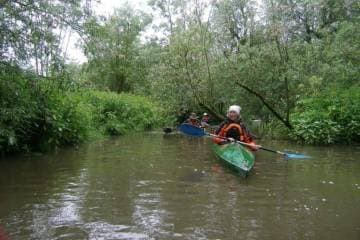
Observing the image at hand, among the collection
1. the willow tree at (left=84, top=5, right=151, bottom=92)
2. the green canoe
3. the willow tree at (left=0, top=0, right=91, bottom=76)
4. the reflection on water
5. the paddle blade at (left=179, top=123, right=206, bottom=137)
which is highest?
the willow tree at (left=84, top=5, right=151, bottom=92)

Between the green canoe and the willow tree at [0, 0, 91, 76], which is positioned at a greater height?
the willow tree at [0, 0, 91, 76]

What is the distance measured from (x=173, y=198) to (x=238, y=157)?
3.24 metres

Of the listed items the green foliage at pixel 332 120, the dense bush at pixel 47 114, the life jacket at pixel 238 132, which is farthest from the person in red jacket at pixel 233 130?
the green foliage at pixel 332 120

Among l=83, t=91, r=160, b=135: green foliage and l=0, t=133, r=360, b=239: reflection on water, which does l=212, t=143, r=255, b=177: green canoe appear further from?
l=83, t=91, r=160, b=135: green foliage

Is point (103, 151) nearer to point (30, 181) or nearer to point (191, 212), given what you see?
point (30, 181)

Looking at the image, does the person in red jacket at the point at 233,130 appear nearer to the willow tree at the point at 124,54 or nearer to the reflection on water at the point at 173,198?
the reflection on water at the point at 173,198

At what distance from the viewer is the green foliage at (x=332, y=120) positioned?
15.9 m

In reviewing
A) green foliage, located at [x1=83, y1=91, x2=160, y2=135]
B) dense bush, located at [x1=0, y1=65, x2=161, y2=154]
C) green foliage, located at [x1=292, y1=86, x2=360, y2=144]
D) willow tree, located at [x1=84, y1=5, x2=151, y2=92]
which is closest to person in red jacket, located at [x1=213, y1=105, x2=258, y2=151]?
dense bush, located at [x1=0, y1=65, x2=161, y2=154]

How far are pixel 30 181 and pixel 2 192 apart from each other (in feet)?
3.36

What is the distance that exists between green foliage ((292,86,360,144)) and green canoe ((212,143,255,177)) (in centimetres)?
597

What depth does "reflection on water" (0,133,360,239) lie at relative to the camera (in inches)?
223

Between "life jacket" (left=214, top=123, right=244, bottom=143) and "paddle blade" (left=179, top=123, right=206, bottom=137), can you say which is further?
"paddle blade" (left=179, top=123, right=206, bottom=137)

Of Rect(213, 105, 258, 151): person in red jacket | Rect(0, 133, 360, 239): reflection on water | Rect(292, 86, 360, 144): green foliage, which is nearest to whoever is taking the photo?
Rect(0, 133, 360, 239): reflection on water

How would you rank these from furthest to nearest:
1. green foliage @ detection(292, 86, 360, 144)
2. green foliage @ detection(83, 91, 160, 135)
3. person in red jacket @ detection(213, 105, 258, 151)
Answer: green foliage @ detection(83, 91, 160, 135)
green foliage @ detection(292, 86, 360, 144)
person in red jacket @ detection(213, 105, 258, 151)
